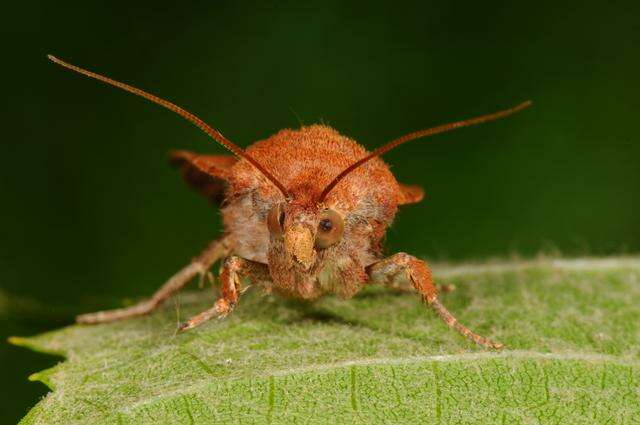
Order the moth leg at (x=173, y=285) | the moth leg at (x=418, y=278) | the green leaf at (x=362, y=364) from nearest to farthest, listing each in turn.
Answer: the green leaf at (x=362, y=364), the moth leg at (x=418, y=278), the moth leg at (x=173, y=285)

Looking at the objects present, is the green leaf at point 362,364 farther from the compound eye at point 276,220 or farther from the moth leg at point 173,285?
the compound eye at point 276,220

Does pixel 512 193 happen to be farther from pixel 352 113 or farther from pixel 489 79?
pixel 352 113

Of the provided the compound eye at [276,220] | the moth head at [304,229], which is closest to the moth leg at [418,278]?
the moth head at [304,229]

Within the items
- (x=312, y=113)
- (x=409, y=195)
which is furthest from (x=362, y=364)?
(x=312, y=113)

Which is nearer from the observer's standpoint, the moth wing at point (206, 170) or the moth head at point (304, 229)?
the moth head at point (304, 229)

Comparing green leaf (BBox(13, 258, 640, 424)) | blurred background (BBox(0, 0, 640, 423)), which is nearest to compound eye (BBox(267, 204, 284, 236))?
green leaf (BBox(13, 258, 640, 424))

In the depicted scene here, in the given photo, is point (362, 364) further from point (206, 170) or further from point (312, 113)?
point (312, 113)

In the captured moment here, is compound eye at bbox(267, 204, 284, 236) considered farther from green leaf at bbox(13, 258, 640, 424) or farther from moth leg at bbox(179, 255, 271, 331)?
green leaf at bbox(13, 258, 640, 424)
